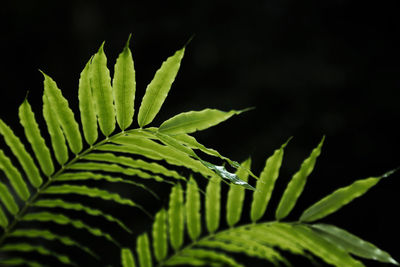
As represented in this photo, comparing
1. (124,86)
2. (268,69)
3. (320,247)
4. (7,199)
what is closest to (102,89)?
(124,86)

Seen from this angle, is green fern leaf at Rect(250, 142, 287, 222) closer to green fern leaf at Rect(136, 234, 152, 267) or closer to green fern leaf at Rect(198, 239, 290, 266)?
green fern leaf at Rect(198, 239, 290, 266)

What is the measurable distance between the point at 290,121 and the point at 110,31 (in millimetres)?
1631

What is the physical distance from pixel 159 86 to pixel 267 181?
0.77ft

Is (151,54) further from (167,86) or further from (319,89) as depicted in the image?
(167,86)

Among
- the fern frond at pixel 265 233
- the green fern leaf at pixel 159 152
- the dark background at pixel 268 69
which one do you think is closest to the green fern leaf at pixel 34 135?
the green fern leaf at pixel 159 152

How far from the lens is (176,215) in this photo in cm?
74

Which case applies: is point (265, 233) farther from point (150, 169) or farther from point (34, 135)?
point (34, 135)

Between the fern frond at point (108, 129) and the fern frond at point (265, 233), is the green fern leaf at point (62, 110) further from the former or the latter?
the fern frond at point (265, 233)

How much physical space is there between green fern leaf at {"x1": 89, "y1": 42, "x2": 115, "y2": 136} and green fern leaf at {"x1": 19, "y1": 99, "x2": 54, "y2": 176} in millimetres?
98

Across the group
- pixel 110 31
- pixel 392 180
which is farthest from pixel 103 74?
pixel 110 31

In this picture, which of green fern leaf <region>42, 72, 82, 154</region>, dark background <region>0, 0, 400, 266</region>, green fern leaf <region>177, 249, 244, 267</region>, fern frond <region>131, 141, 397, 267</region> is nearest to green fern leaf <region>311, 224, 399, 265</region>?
fern frond <region>131, 141, 397, 267</region>

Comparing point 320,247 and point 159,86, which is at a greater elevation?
point 159,86

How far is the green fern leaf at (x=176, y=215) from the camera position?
0.72 meters

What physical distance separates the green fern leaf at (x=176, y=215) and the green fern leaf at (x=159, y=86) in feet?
0.60
